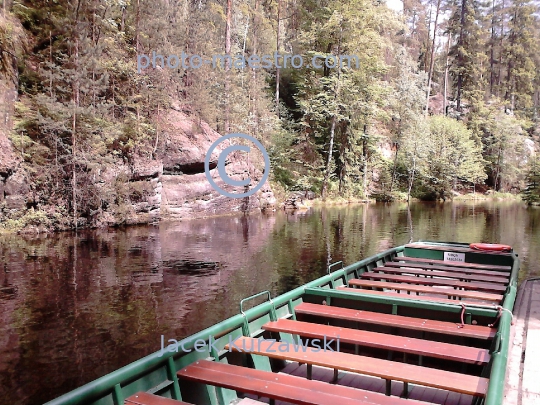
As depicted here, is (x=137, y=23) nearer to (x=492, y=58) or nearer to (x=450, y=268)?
(x=450, y=268)

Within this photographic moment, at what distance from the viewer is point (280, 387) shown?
3238 millimetres

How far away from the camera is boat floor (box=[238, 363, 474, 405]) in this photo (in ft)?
12.3

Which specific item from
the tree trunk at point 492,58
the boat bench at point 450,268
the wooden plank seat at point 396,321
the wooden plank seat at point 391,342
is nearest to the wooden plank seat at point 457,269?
the boat bench at point 450,268

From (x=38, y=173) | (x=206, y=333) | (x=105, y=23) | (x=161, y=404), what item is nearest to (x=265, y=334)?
(x=206, y=333)

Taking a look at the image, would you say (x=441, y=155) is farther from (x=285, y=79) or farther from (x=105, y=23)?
(x=105, y=23)

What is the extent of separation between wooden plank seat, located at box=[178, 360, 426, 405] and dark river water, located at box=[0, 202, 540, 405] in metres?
2.76

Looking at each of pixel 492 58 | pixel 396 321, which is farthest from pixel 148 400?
pixel 492 58

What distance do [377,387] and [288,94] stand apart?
38.4 meters

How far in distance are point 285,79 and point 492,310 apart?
38.0 metres

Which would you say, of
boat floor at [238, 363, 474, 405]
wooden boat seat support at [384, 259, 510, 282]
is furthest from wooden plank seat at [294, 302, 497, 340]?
wooden boat seat support at [384, 259, 510, 282]

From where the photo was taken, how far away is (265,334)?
475 centimetres

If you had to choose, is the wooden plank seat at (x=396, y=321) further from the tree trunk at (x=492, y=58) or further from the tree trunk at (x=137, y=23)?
the tree trunk at (x=492, y=58)

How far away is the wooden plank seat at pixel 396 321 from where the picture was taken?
4.46 m

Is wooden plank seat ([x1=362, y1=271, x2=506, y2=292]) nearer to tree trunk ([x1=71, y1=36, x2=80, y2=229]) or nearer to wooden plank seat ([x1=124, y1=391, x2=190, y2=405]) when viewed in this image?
wooden plank seat ([x1=124, y1=391, x2=190, y2=405])
